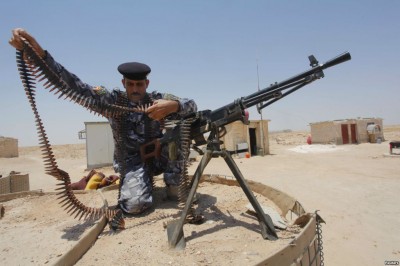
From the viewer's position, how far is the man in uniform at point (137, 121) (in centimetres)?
366

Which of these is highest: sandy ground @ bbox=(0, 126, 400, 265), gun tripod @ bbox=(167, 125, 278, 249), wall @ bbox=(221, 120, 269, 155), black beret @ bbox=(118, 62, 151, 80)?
black beret @ bbox=(118, 62, 151, 80)

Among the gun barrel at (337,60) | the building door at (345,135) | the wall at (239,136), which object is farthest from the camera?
the building door at (345,135)

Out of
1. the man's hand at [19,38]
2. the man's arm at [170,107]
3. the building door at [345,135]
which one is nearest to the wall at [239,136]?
the building door at [345,135]

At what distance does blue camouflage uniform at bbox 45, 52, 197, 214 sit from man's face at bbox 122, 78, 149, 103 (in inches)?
4.5

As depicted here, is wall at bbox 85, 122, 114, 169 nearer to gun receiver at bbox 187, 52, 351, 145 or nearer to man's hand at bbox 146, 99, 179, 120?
man's hand at bbox 146, 99, 179, 120

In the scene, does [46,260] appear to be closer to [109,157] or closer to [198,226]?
[198,226]

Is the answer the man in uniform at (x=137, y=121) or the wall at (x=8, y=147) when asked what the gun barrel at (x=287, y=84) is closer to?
the man in uniform at (x=137, y=121)

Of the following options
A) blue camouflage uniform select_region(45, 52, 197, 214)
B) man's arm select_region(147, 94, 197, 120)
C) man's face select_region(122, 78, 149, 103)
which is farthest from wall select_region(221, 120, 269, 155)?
man's arm select_region(147, 94, 197, 120)

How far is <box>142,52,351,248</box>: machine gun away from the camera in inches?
116

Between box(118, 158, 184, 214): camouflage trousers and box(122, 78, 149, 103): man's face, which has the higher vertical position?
box(122, 78, 149, 103): man's face

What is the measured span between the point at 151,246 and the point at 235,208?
5.25 feet

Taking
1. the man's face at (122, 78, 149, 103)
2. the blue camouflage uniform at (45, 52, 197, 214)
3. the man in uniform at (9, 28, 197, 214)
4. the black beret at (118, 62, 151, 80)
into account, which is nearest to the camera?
the man in uniform at (9, 28, 197, 214)

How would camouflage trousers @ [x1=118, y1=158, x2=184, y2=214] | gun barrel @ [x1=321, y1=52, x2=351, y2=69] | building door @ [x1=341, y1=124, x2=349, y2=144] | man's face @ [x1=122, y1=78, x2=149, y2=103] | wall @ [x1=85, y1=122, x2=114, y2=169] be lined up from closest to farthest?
1. gun barrel @ [x1=321, y1=52, x2=351, y2=69]
2. camouflage trousers @ [x1=118, y1=158, x2=184, y2=214]
3. man's face @ [x1=122, y1=78, x2=149, y2=103]
4. wall @ [x1=85, y1=122, x2=114, y2=169]
5. building door @ [x1=341, y1=124, x2=349, y2=144]

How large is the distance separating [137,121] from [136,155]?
0.59 meters
